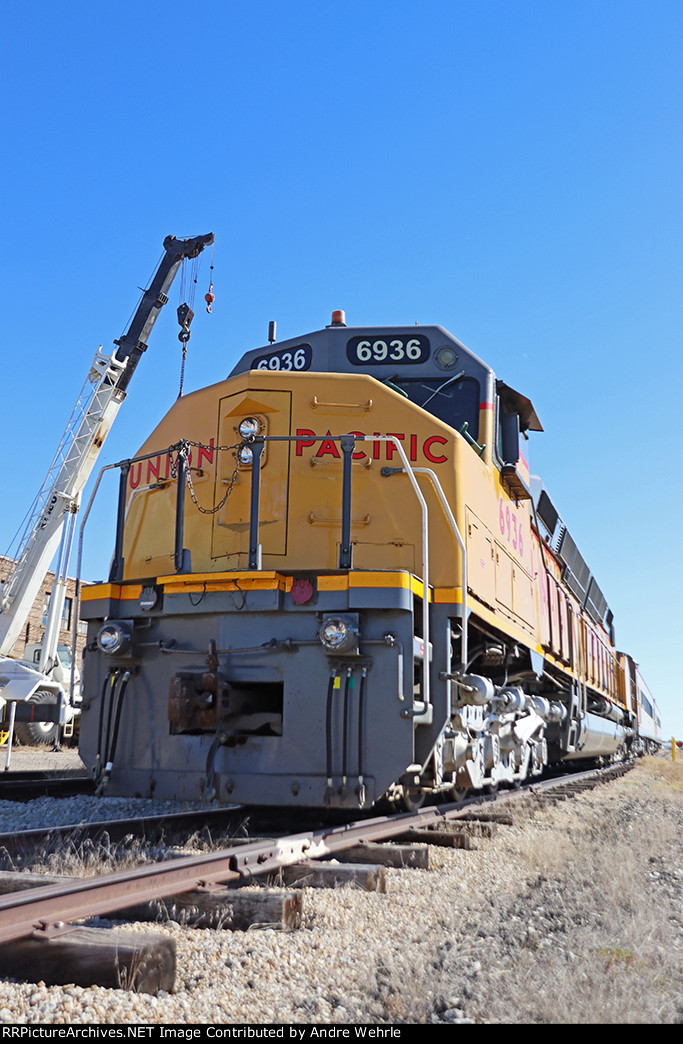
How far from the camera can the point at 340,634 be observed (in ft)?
16.2

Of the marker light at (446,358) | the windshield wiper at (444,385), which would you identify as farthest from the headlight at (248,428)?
the marker light at (446,358)

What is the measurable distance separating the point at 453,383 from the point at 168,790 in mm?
3768

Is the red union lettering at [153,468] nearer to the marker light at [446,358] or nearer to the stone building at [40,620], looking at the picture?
the marker light at [446,358]

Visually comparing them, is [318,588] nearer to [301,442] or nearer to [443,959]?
[301,442]

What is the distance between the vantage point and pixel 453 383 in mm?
6859

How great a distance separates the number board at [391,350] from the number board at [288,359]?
409 mm

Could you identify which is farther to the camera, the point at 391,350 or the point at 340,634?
the point at 391,350

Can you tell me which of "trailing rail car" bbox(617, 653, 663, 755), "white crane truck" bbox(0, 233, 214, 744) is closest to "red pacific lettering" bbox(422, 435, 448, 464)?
"white crane truck" bbox(0, 233, 214, 744)

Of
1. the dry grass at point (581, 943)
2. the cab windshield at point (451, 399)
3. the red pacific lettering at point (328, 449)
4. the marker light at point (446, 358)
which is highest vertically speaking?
the marker light at point (446, 358)

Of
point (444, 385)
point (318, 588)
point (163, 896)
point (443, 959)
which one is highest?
point (444, 385)

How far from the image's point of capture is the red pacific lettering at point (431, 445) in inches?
236

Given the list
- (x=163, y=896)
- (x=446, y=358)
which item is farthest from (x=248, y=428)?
(x=163, y=896)

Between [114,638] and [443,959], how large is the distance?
333 centimetres
